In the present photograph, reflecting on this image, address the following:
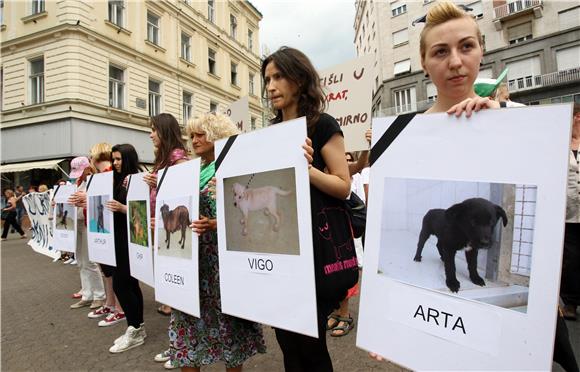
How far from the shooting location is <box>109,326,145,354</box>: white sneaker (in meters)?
2.97

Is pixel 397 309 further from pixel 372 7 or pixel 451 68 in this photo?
pixel 372 7

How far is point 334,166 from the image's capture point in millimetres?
1474

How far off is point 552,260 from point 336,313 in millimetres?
2701

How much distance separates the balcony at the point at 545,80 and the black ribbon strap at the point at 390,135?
86.5ft

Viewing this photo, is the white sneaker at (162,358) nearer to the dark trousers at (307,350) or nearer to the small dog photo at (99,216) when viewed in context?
the small dog photo at (99,216)

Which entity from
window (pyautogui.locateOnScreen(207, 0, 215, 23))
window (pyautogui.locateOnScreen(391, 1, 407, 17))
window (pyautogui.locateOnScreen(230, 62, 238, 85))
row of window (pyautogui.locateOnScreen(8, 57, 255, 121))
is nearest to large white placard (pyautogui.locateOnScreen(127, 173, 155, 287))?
row of window (pyautogui.locateOnScreen(8, 57, 255, 121))

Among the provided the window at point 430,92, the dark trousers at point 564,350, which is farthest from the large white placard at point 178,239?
the window at point 430,92

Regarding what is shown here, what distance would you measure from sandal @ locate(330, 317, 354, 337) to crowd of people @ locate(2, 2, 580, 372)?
11 millimetres

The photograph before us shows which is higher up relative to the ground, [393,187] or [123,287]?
[393,187]

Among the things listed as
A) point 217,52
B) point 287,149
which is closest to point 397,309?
point 287,149

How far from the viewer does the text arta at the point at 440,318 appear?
3.10 ft

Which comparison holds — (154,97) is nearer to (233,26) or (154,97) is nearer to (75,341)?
(233,26)

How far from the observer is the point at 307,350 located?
1.46m

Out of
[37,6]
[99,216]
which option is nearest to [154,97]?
[37,6]
